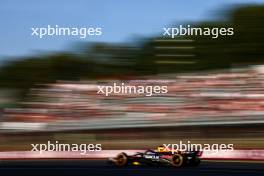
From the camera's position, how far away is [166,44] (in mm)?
5852

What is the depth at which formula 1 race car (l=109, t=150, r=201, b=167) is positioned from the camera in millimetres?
5592

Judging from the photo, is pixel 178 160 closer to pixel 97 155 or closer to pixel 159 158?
pixel 159 158

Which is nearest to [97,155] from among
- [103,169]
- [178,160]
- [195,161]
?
[103,169]

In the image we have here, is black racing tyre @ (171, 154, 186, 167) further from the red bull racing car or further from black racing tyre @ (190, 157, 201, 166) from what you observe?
black racing tyre @ (190, 157, 201, 166)

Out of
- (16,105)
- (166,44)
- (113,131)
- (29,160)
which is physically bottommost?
(29,160)

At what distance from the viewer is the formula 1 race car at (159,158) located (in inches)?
220

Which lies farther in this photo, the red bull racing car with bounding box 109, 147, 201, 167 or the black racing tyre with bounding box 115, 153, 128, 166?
the black racing tyre with bounding box 115, 153, 128, 166

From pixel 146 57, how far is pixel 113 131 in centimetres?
111

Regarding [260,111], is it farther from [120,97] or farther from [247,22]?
[120,97]

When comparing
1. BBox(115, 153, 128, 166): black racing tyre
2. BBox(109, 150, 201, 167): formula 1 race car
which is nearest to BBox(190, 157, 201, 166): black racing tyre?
BBox(109, 150, 201, 167): formula 1 race car

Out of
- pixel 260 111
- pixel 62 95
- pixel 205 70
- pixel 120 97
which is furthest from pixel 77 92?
pixel 260 111

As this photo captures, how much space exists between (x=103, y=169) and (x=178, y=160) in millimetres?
1048

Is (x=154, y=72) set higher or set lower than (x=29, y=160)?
higher

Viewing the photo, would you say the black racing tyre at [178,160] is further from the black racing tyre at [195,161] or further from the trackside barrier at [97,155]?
the trackside barrier at [97,155]
